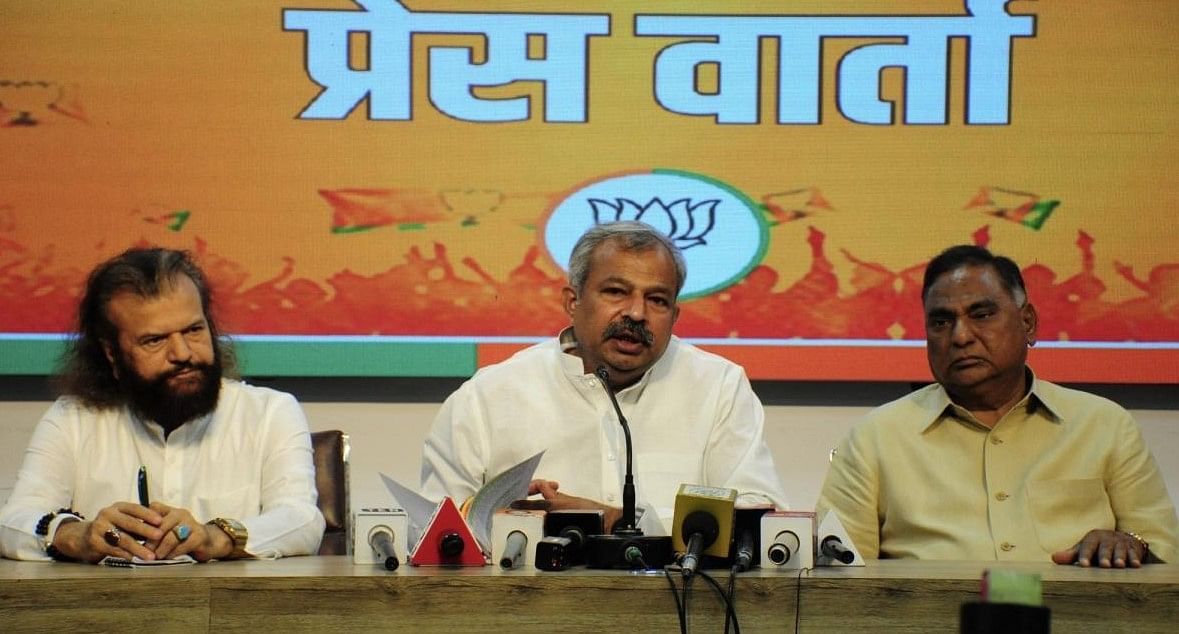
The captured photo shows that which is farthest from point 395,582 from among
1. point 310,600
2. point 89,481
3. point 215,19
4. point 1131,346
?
point 1131,346

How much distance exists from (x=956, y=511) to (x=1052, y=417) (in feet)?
1.15

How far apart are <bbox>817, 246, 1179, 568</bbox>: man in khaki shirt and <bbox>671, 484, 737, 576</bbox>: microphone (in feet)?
3.31

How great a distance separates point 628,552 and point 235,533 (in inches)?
35.0

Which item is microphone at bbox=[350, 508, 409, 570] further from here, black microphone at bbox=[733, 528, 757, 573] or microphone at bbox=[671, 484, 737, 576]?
black microphone at bbox=[733, 528, 757, 573]

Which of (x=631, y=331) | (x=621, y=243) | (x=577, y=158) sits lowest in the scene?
(x=631, y=331)

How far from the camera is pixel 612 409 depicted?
3418 mm

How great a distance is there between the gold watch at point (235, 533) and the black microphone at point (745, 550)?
104cm

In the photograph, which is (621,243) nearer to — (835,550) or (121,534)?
(835,550)

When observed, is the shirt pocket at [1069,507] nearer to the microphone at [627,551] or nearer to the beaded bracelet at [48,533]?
the microphone at [627,551]

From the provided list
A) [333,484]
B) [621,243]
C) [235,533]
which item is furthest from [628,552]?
[333,484]

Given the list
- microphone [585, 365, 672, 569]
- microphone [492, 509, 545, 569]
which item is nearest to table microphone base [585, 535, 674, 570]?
microphone [585, 365, 672, 569]

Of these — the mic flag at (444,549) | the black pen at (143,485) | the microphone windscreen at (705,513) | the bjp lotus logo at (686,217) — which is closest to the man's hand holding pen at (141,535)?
the black pen at (143,485)

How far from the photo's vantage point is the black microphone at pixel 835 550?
259cm

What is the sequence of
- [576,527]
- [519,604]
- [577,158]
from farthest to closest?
[577,158] < [576,527] < [519,604]
